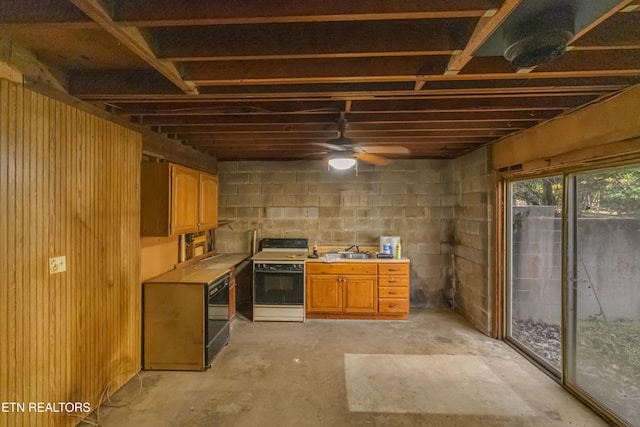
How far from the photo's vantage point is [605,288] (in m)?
2.56

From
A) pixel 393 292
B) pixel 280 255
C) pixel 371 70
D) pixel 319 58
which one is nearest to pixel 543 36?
pixel 371 70

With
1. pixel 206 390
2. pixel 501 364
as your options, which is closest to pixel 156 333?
pixel 206 390

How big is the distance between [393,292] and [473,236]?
4.44ft

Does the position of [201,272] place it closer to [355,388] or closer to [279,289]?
[279,289]

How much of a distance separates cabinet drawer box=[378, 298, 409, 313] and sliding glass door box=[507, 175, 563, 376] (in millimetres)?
1274

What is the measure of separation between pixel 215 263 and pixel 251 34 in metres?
3.19

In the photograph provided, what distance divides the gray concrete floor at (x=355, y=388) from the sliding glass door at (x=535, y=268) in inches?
13.5

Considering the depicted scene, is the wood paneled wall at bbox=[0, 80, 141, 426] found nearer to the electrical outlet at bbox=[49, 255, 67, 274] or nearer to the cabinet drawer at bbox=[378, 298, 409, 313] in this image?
the electrical outlet at bbox=[49, 255, 67, 274]

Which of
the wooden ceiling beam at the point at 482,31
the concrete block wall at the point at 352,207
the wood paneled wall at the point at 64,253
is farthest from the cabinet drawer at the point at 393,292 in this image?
the wooden ceiling beam at the point at 482,31

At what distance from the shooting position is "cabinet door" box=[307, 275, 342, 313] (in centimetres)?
452

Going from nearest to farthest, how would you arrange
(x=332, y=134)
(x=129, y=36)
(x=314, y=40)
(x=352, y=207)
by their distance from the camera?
1. (x=129, y=36)
2. (x=314, y=40)
3. (x=332, y=134)
4. (x=352, y=207)

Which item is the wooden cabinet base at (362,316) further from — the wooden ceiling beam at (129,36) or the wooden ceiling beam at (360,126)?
the wooden ceiling beam at (129,36)

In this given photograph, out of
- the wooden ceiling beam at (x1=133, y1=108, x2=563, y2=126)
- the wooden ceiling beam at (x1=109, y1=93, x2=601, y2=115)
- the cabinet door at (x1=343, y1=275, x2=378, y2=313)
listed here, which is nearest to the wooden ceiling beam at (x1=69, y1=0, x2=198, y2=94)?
the wooden ceiling beam at (x1=109, y1=93, x2=601, y2=115)

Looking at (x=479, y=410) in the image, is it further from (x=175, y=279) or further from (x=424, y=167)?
(x=424, y=167)
